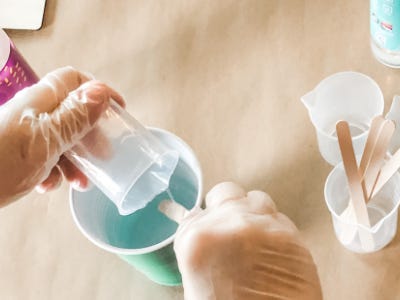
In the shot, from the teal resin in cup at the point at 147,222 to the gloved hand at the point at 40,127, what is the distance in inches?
2.6

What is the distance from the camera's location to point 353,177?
2.35ft

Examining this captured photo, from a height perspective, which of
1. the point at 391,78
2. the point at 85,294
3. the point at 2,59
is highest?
the point at 2,59

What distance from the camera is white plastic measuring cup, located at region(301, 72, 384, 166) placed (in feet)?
2.68

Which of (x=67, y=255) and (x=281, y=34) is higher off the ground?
(x=281, y=34)

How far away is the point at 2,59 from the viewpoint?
2.74 feet

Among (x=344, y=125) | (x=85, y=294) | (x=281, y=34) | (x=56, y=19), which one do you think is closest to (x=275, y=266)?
(x=344, y=125)

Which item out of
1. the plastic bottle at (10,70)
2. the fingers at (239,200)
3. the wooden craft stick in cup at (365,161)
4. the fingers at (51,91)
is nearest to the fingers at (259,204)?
the fingers at (239,200)

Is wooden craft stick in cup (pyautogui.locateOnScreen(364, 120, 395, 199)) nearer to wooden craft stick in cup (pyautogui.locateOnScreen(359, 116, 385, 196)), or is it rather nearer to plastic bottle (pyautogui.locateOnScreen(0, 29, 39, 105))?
wooden craft stick in cup (pyautogui.locateOnScreen(359, 116, 385, 196))

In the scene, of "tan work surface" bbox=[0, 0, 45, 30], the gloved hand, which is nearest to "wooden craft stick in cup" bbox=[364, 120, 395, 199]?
the gloved hand

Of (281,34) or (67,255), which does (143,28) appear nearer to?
(281,34)

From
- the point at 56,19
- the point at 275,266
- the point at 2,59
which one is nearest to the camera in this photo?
the point at 275,266

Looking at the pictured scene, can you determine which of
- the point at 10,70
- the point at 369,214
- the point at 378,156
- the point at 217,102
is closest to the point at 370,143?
the point at 378,156

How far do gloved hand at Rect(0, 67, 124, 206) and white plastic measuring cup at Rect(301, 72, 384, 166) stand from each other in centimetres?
28

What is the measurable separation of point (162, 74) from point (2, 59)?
22 centimetres
